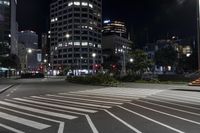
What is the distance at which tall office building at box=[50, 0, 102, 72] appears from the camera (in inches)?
5901

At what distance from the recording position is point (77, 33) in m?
154

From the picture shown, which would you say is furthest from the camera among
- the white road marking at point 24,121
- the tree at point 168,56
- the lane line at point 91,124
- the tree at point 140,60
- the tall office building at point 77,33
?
the tall office building at point 77,33

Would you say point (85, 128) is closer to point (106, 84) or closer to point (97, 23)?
point (106, 84)

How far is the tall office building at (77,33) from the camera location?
149875 millimetres

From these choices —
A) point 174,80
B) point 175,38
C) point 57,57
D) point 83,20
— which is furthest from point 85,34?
point 174,80

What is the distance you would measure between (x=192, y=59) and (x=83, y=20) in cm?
7106

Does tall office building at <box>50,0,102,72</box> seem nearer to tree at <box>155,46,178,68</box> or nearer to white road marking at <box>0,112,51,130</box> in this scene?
tree at <box>155,46,178,68</box>

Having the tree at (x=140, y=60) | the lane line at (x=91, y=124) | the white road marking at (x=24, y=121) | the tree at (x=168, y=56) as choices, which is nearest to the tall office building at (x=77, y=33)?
the tree at (x=168, y=56)

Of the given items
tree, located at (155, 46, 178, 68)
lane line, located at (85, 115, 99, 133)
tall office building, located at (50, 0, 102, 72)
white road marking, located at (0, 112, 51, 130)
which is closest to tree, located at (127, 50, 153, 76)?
white road marking, located at (0, 112, 51, 130)

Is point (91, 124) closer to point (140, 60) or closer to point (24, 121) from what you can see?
point (24, 121)

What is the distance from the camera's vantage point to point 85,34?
503ft

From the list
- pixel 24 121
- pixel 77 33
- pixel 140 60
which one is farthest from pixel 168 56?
pixel 24 121

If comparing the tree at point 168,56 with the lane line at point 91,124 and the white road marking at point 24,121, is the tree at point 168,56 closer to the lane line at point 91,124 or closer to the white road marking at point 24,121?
the white road marking at point 24,121

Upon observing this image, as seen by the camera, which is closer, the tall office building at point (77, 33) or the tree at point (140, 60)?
the tree at point (140, 60)
